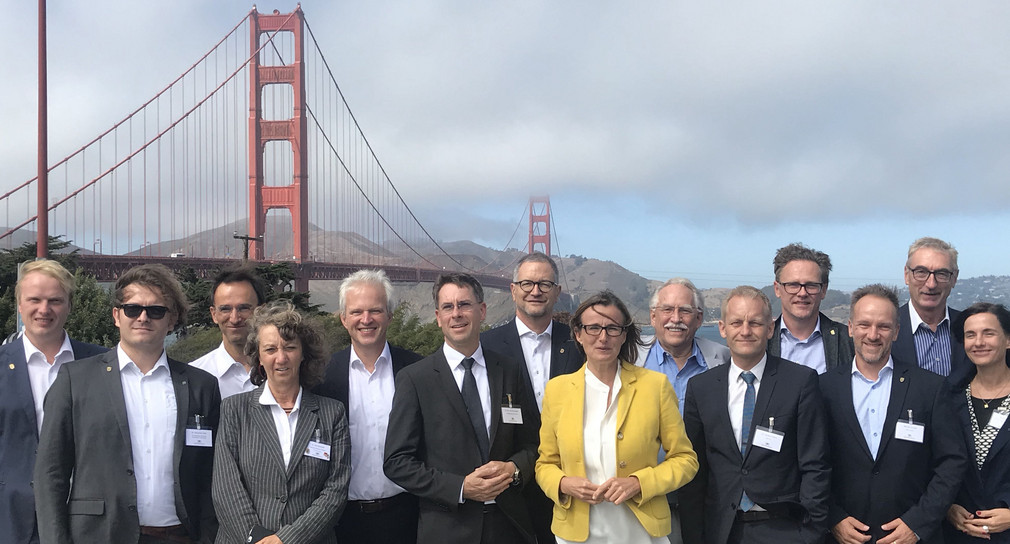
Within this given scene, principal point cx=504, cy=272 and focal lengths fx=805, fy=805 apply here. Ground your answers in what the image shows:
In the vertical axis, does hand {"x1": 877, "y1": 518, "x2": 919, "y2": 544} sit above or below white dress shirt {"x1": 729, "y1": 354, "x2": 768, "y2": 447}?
below

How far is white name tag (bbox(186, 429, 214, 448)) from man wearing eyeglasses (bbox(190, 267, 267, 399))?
636 millimetres

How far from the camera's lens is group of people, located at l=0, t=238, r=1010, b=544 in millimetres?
3307

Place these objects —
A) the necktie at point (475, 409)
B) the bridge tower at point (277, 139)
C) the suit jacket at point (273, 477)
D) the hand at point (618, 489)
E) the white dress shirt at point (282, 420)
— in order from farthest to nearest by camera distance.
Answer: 1. the bridge tower at point (277, 139)
2. the necktie at point (475, 409)
3. the white dress shirt at point (282, 420)
4. the suit jacket at point (273, 477)
5. the hand at point (618, 489)

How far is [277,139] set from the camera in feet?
132

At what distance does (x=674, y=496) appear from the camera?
371 cm

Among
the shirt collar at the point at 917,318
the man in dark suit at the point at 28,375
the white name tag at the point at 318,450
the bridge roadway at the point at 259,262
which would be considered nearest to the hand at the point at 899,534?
the shirt collar at the point at 917,318

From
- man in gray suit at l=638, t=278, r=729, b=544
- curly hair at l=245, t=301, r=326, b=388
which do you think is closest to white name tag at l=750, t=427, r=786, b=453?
man in gray suit at l=638, t=278, r=729, b=544

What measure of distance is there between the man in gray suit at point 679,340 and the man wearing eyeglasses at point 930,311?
1262mm

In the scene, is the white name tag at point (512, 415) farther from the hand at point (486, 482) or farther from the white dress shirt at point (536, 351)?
the white dress shirt at point (536, 351)

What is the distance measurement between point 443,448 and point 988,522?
2.47 metres

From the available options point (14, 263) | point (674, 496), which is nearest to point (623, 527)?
point (674, 496)

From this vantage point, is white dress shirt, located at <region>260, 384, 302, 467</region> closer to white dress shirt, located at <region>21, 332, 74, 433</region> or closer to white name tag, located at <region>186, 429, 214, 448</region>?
white name tag, located at <region>186, 429, 214, 448</region>

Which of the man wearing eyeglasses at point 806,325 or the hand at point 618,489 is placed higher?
the man wearing eyeglasses at point 806,325

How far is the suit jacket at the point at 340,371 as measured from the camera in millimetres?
3793
